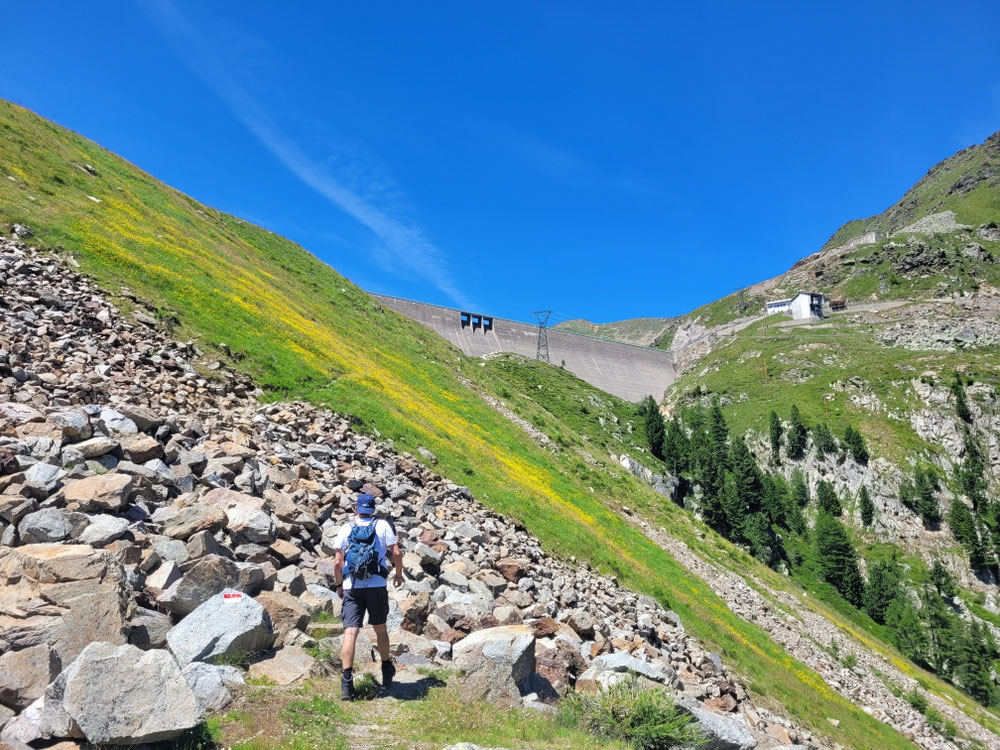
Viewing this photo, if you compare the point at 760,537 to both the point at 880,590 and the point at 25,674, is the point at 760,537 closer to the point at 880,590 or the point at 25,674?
the point at 880,590

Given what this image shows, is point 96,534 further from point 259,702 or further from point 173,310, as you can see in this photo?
point 173,310

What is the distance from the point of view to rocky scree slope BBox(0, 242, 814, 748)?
→ 6367 millimetres

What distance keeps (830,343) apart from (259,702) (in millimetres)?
154322

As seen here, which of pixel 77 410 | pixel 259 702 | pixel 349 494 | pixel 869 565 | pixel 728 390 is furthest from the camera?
pixel 728 390

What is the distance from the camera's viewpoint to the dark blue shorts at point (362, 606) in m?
8.59

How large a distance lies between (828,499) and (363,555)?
105 m

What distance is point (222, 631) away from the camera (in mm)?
7828

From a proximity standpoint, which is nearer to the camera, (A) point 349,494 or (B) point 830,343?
(A) point 349,494

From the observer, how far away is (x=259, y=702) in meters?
7.14

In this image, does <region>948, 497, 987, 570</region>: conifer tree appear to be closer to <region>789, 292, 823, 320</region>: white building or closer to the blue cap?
<region>789, 292, 823, 320</region>: white building

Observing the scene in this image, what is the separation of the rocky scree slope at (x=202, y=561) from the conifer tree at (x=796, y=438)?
9475 cm

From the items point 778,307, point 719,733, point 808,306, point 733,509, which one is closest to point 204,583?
point 719,733

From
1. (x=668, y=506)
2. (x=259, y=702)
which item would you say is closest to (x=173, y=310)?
(x=259, y=702)

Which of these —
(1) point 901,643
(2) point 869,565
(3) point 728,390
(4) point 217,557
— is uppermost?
(3) point 728,390
